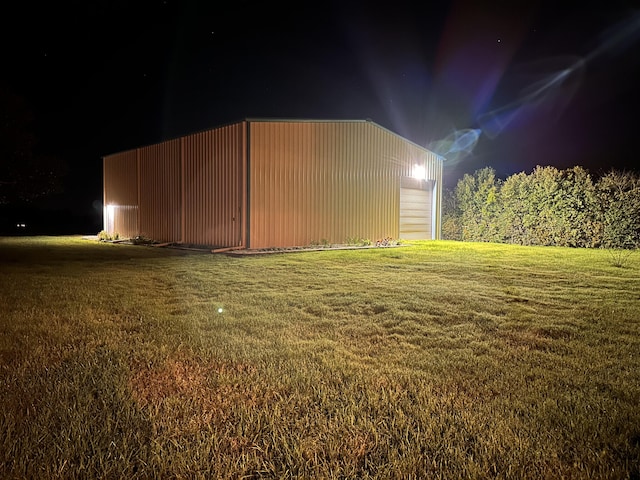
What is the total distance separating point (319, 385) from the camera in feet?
7.41

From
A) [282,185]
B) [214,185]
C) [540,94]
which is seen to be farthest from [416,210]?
[540,94]

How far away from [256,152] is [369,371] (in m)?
9.60

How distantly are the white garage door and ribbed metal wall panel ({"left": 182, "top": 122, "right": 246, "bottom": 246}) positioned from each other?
6.88 meters

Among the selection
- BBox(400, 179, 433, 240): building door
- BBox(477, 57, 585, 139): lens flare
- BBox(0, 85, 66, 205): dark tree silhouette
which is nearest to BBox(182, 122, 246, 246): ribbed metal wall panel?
BBox(400, 179, 433, 240): building door

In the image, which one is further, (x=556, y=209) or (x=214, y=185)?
(x=556, y=209)

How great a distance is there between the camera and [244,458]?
5.20 ft

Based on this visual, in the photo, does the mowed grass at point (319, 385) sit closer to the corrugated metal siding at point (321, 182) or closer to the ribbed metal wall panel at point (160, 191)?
the corrugated metal siding at point (321, 182)

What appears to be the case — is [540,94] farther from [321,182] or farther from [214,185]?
[214,185]

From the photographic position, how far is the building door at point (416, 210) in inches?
603

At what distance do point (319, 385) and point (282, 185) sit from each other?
976cm

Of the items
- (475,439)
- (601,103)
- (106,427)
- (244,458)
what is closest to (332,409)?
(244,458)

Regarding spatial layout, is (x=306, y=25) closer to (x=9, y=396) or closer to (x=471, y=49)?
(x=471, y=49)

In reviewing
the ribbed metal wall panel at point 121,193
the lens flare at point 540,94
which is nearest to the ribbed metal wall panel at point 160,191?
the ribbed metal wall panel at point 121,193

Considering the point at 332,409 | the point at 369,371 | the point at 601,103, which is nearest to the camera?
the point at 332,409
